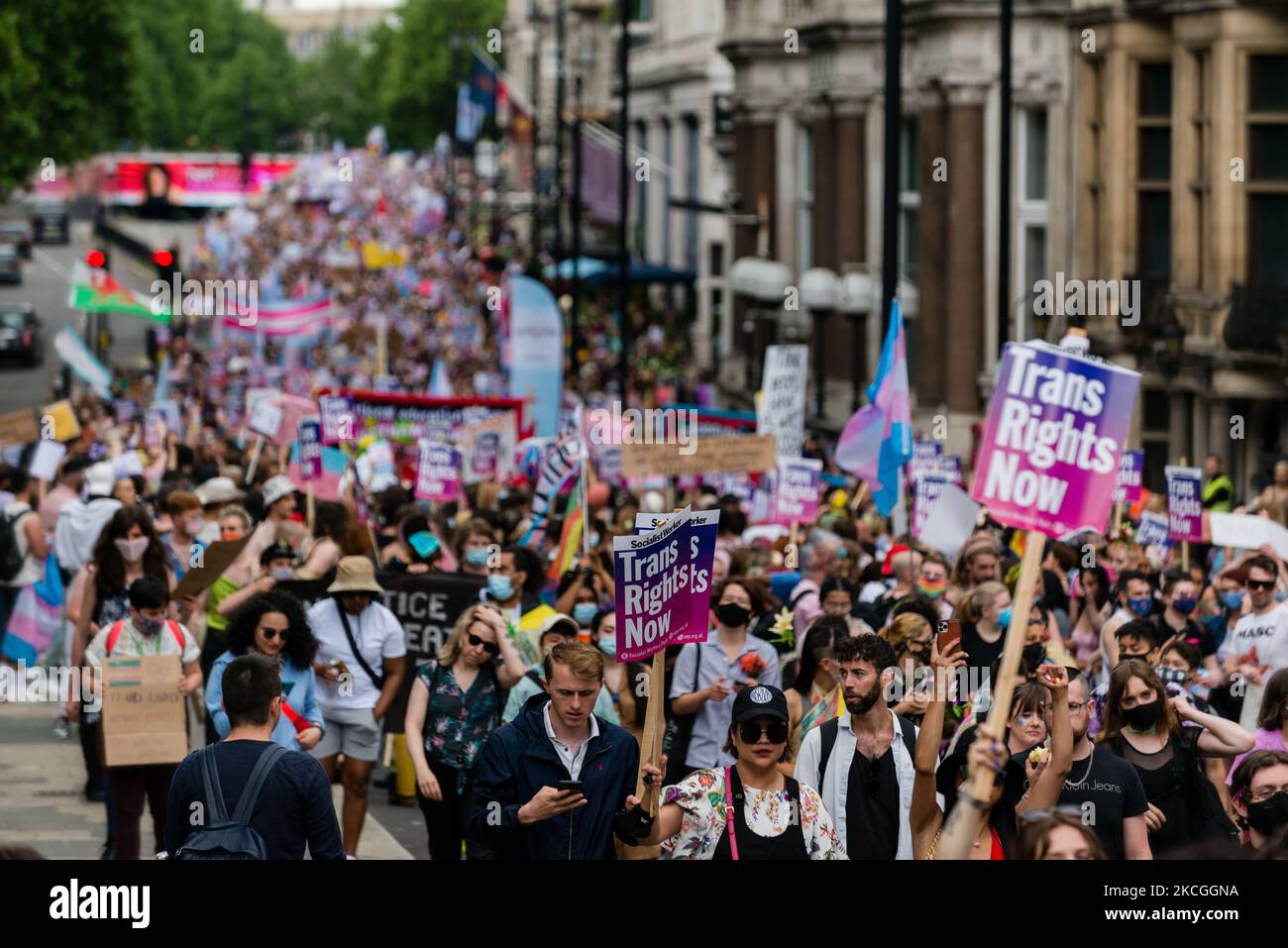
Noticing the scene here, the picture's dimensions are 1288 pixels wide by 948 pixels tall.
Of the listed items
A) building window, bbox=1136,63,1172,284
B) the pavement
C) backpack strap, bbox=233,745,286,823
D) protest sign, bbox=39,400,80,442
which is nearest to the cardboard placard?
the pavement

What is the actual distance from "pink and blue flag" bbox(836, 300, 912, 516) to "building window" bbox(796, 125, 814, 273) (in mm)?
23364

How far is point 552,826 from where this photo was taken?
8.11 meters

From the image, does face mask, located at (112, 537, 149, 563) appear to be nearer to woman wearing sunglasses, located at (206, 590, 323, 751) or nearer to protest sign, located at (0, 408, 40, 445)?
woman wearing sunglasses, located at (206, 590, 323, 751)

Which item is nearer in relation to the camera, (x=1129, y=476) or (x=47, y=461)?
(x=1129, y=476)

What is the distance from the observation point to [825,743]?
28.6ft

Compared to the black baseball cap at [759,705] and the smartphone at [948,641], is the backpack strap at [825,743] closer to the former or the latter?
the smartphone at [948,641]

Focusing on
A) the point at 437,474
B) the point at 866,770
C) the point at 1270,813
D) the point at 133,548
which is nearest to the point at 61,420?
the point at 437,474

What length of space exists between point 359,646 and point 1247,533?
5.33 metres

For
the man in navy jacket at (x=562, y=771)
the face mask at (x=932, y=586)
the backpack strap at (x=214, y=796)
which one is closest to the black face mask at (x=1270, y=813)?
the man in navy jacket at (x=562, y=771)

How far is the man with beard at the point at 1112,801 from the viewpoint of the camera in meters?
8.23

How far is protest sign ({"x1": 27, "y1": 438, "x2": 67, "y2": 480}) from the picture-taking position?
67.7 feet

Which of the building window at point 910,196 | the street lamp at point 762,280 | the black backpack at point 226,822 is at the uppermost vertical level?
the building window at point 910,196

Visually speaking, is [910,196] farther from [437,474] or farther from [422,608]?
[422,608]

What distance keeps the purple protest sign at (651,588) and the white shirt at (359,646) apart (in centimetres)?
393
